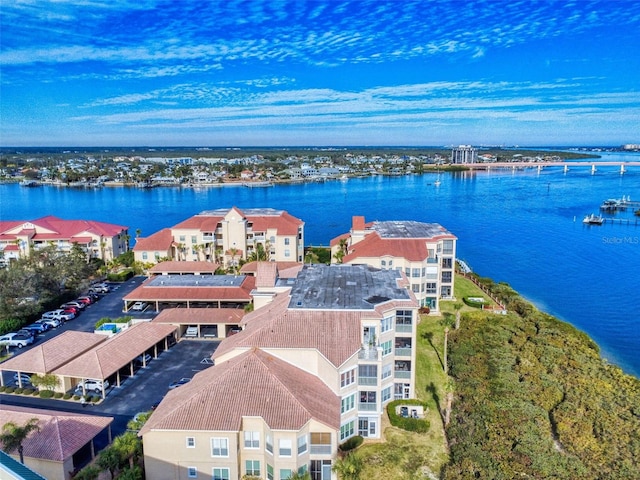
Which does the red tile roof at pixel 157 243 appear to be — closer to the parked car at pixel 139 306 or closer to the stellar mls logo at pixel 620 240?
the parked car at pixel 139 306

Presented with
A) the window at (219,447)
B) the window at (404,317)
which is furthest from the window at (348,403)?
the window at (219,447)

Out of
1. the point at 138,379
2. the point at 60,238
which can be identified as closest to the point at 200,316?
the point at 138,379

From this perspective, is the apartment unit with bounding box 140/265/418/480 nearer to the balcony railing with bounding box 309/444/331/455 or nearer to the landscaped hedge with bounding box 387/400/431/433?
the balcony railing with bounding box 309/444/331/455

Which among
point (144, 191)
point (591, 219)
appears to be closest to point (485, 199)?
point (591, 219)

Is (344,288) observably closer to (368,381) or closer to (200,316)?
(368,381)

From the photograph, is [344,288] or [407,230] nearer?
[344,288]

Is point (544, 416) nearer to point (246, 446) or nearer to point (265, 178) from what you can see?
point (246, 446)

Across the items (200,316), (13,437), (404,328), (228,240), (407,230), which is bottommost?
(200,316)
